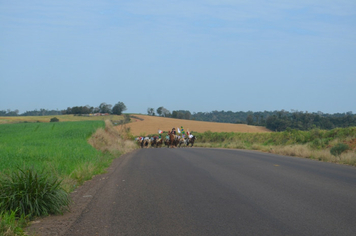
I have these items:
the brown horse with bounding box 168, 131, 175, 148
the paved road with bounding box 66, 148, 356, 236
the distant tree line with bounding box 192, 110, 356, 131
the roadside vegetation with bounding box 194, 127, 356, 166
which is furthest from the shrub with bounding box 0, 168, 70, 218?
the brown horse with bounding box 168, 131, 175, 148

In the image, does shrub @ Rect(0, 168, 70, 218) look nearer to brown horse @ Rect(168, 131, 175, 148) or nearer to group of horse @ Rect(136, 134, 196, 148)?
brown horse @ Rect(168, 131, 175, 148)

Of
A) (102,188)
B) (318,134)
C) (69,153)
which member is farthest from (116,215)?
(318,134)

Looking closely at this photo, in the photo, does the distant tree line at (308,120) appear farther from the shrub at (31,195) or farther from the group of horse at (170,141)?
the shrub at (31,195)

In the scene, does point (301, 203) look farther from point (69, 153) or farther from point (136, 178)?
point (69, 153)

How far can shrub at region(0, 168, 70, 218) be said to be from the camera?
22.0 ft

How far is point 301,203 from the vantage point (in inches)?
299

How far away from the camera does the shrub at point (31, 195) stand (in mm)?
6693

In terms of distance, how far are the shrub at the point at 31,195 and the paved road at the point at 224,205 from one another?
0.61m

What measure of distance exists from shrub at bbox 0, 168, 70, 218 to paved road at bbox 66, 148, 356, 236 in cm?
61

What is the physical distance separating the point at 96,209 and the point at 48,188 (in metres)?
1.05

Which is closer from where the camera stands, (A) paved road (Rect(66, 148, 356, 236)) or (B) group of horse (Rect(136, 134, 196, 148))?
(A) paved road (Rect(66, 148, 356, 236))

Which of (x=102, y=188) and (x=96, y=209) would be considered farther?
(x=102, y=188)

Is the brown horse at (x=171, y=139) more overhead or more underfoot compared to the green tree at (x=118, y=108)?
more underfoot

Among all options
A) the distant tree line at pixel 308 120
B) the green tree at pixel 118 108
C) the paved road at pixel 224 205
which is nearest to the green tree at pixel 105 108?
the green tree at pixel 118 108
